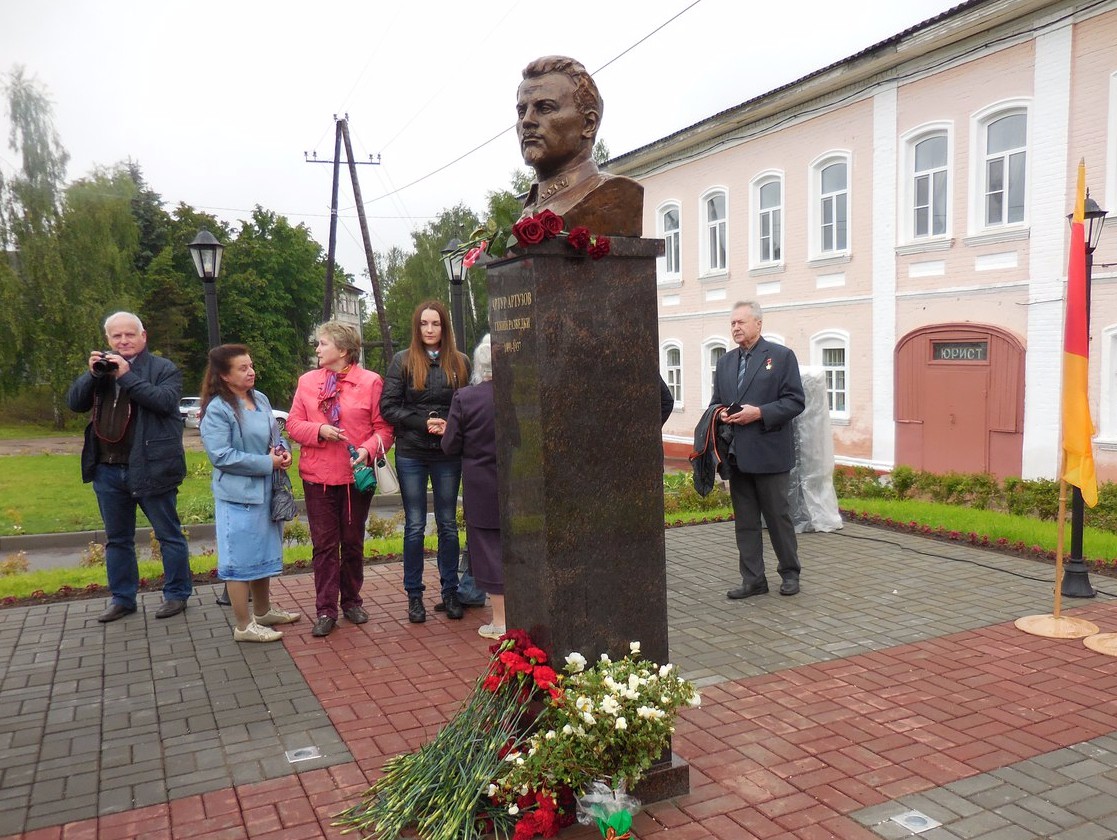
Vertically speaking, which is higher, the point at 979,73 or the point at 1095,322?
the point at 979,73

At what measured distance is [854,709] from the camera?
4.31 metres

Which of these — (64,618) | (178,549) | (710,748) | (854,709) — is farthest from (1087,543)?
(64,618)

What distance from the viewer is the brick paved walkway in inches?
132

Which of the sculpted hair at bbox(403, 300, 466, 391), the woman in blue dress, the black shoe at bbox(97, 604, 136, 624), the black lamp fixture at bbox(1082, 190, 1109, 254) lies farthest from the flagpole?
the black shoe at bbox(97, 604, 136, 624)

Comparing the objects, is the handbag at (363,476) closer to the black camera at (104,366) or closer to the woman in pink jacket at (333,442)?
the woman in pink jacket at (333,442)

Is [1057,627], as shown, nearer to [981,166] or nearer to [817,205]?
[981,166]

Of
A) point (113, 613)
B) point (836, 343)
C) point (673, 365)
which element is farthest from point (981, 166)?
point (113, 613)

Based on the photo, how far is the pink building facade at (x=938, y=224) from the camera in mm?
12156

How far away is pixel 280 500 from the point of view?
18.2 ft


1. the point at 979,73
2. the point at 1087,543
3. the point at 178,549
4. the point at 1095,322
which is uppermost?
the point at 979,73

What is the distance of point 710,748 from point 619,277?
83.6 inches

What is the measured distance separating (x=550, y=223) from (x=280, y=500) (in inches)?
123

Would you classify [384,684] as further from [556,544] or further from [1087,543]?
[1087,543]

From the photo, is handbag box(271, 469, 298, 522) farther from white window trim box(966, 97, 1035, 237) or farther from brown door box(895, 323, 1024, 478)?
white window trim box(966, 97, 1035, 237)
